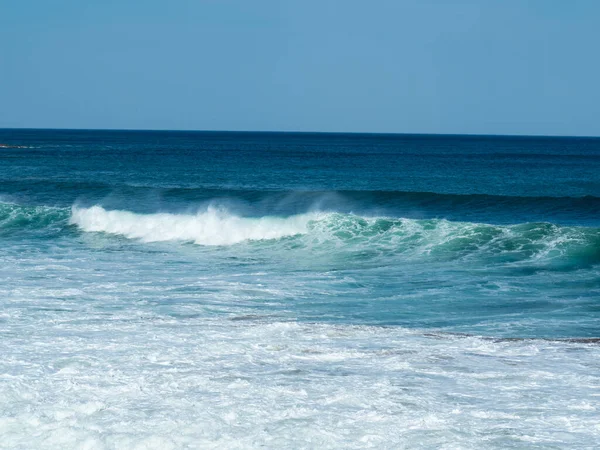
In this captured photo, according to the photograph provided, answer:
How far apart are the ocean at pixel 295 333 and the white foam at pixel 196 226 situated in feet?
0.30

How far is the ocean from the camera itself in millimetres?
7691

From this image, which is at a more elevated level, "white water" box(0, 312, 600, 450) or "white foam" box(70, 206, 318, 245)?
"white foam" box(70, 206, 318, 245)

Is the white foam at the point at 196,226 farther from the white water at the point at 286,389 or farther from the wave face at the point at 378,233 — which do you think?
the white water at the point at 286,389

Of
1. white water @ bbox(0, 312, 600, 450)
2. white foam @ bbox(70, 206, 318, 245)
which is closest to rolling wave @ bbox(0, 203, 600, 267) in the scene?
white foam @ bbox(70, 206, 318, 245)

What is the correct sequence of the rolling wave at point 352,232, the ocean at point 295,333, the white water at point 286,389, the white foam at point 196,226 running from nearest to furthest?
the white water at point 286,389, the ocean at point 295,333, the rolling wave at point 352,232, the white foam at point 196,226

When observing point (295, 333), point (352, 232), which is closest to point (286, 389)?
point (295, 333)

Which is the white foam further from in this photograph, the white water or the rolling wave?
the white water

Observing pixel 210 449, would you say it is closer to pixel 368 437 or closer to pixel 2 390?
pixel 368 437

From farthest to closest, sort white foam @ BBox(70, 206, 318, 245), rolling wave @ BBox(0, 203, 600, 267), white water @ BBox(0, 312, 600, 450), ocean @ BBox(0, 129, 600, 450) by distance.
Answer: white foam @ BBox(70, 206, 318, 245) < rolling wave @ BBox(0, 203, 600, 267) < ocean @ BBox(0, 129, 600, 450) < white water @ BBox(0, 312, 600, 450)

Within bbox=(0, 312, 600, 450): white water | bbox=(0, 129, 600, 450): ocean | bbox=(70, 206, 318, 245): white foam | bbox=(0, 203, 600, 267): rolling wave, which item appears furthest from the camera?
bbox=(70, 206, 318, 245): white foam

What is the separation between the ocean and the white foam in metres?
0.09

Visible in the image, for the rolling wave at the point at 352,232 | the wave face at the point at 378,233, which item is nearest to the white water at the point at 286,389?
the rolling wave at the point at 352,232

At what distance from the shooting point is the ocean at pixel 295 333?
25.2 ft

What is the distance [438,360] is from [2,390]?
16.3ft
